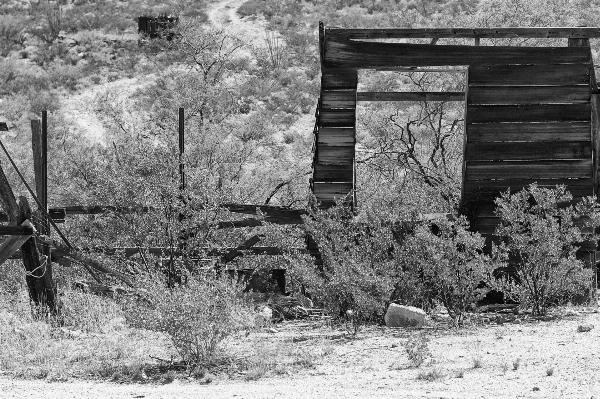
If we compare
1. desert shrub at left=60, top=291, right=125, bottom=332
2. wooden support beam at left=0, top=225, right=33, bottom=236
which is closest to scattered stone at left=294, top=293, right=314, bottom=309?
desert shrub at left=60, top=291, right=125, bottom=332

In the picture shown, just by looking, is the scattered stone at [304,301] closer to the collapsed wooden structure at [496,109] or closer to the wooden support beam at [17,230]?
the collapsed wooden structure at [496,109]

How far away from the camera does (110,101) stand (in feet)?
97.2

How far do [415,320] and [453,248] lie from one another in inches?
30.6

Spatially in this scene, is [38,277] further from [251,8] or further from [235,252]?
[251,8]

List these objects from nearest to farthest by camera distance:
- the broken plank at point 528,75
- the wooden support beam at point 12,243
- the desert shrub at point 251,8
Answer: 1. the wooden support beam at point 12,243
2. the broken plank at point 528,75
3. the desert shrub at point 251,8

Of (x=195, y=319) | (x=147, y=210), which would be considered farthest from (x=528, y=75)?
(x=195, y=319)

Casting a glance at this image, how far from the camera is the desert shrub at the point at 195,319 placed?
24.3ft

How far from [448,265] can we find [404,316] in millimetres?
676

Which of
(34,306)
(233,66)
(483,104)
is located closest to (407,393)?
(34,306)

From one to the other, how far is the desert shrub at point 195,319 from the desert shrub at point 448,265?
95.0 inches

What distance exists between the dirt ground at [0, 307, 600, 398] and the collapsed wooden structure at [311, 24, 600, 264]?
2742 millimetres

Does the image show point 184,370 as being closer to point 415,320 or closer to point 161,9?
point 415,320

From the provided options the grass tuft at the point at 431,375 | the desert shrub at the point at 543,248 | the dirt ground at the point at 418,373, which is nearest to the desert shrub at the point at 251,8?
the desert shrub at the point at 543,248

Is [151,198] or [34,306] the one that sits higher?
[151,198]
